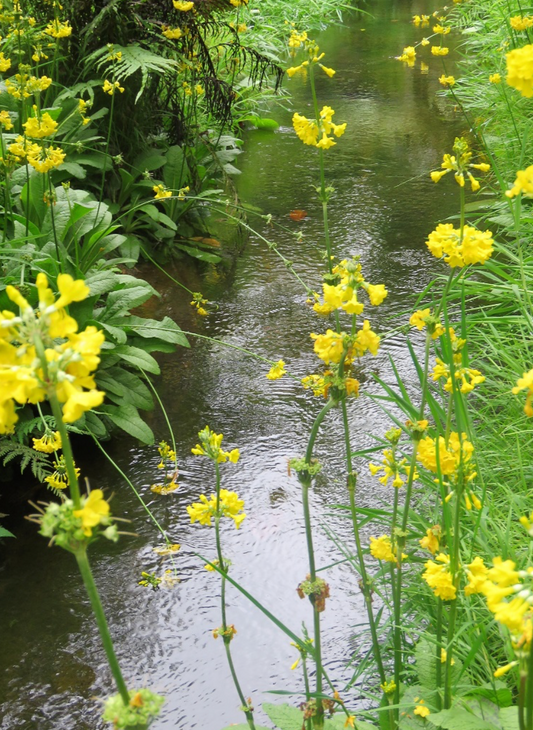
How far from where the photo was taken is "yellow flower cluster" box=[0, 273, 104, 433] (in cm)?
66

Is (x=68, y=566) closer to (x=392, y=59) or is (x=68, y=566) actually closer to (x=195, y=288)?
(x=195, y=288)

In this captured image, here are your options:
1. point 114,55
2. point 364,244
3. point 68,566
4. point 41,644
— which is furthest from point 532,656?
point 364,244

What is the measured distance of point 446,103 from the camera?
6.27m

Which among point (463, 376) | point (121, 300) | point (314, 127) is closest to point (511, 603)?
point (463, 376)

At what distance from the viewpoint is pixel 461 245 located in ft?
4.09

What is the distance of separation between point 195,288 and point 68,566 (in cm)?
183

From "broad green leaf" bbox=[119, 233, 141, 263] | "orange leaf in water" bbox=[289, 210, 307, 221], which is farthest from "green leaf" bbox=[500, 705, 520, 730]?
"orange leaf in water" bbox=[289, 210, 307, 221]

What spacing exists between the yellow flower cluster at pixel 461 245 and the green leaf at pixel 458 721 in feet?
2.39

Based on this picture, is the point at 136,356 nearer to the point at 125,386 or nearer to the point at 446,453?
the point at 125,386

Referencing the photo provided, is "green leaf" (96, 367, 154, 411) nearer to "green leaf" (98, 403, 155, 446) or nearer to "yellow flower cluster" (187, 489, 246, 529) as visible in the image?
"green leaf" (98, 403, 155, 446)

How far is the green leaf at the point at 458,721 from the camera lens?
4.06ft

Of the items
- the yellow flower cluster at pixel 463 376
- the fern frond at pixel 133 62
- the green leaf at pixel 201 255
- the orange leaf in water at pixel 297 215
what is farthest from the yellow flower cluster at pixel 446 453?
the orange leaf in water at pixel 297 215

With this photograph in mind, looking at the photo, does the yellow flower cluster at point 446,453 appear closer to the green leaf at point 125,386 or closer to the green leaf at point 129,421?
the green leaf at point 129,421

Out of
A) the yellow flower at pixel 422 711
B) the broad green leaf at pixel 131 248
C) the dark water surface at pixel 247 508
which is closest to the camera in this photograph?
the yellow flower at pixel 422 711
